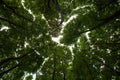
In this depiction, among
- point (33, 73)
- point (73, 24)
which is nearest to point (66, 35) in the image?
point (73, 24)

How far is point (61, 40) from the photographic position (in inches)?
428

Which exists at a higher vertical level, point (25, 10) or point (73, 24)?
point (25, 10)

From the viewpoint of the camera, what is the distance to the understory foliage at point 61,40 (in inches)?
372

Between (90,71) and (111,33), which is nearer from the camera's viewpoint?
(111,33)

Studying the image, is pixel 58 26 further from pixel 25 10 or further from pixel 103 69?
pixel 103 69

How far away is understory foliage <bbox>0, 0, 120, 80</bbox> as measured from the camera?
945 cm

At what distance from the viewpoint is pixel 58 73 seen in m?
13.0

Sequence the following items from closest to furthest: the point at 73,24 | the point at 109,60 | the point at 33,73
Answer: the point at 73,24 < the point at 109,60 < the point at 33,73

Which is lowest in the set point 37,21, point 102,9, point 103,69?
point 103,69

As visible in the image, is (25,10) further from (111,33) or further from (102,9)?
(111,33)

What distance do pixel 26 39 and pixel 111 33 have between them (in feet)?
22.0

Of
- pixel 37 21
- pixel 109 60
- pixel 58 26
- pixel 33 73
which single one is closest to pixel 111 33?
pixel 109 60

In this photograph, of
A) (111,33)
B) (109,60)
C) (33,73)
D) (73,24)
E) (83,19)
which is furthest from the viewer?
(33,73)

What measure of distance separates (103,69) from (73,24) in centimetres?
479
